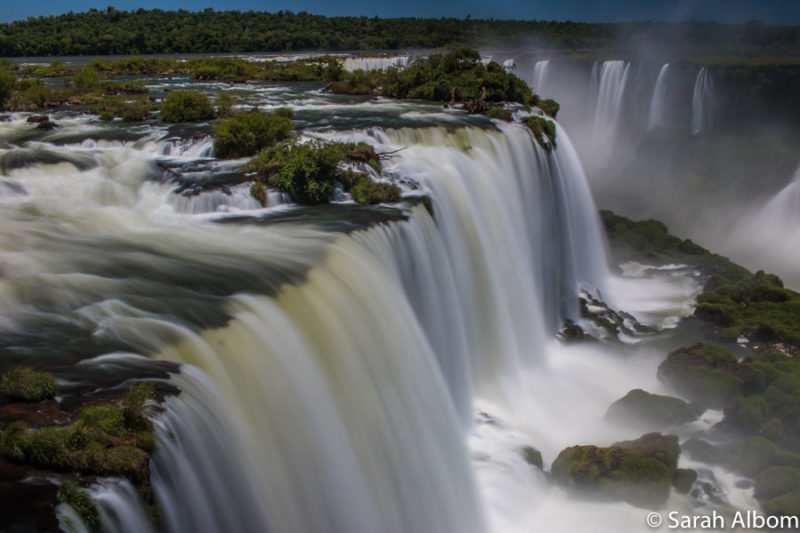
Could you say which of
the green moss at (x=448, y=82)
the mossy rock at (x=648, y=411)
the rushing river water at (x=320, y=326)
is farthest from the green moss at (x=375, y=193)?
the green moss at (x=448, y=82)

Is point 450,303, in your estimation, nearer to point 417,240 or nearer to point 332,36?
point 417,240

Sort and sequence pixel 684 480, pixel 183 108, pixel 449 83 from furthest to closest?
pixel 449 83 → pixel 183 108 → pixel 684 480

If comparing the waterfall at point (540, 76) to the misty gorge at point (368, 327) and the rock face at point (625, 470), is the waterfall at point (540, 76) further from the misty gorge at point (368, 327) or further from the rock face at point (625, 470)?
the rock face at point (625, 470)

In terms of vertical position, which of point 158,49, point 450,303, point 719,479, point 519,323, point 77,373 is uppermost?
point 158,49

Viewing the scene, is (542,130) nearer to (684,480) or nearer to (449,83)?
(449,83)

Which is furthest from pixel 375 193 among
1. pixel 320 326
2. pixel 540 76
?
pixel 540 76

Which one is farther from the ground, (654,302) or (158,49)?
(158,49)

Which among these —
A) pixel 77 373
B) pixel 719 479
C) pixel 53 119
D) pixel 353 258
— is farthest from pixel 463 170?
pixel 53 119
